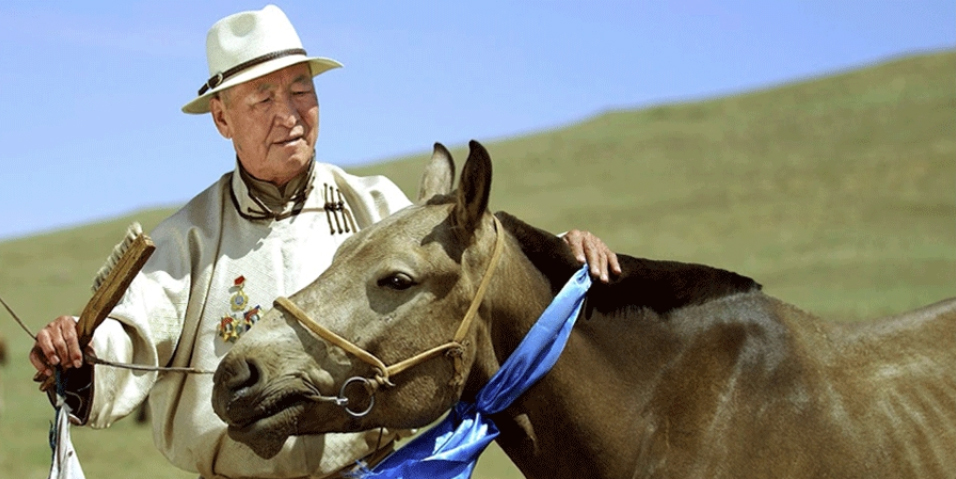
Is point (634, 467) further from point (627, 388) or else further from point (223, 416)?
point (223, 416)

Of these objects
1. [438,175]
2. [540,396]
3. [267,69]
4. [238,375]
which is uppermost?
[267,69]

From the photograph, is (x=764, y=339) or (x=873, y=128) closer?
(x=764, y=339)

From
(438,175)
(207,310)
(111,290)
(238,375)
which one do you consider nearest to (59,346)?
(111,290)

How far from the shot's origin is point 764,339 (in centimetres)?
390

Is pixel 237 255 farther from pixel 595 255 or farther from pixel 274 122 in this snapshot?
pixel 595 255

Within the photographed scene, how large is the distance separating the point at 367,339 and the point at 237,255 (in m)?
1.00

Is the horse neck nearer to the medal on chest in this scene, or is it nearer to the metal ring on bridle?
the metal ring on bridle

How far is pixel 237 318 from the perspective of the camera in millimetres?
4309

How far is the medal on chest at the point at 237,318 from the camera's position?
4.30 metres

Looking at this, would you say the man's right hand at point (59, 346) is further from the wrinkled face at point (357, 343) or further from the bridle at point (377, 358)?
the bridle at point (377, 358)

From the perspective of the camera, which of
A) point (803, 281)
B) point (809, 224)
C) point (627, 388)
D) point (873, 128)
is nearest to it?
point (627, 388)

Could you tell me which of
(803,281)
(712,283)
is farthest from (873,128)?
(712,283)

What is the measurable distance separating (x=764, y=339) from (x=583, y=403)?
60 cm

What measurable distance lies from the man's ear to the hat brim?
1.0 inches
